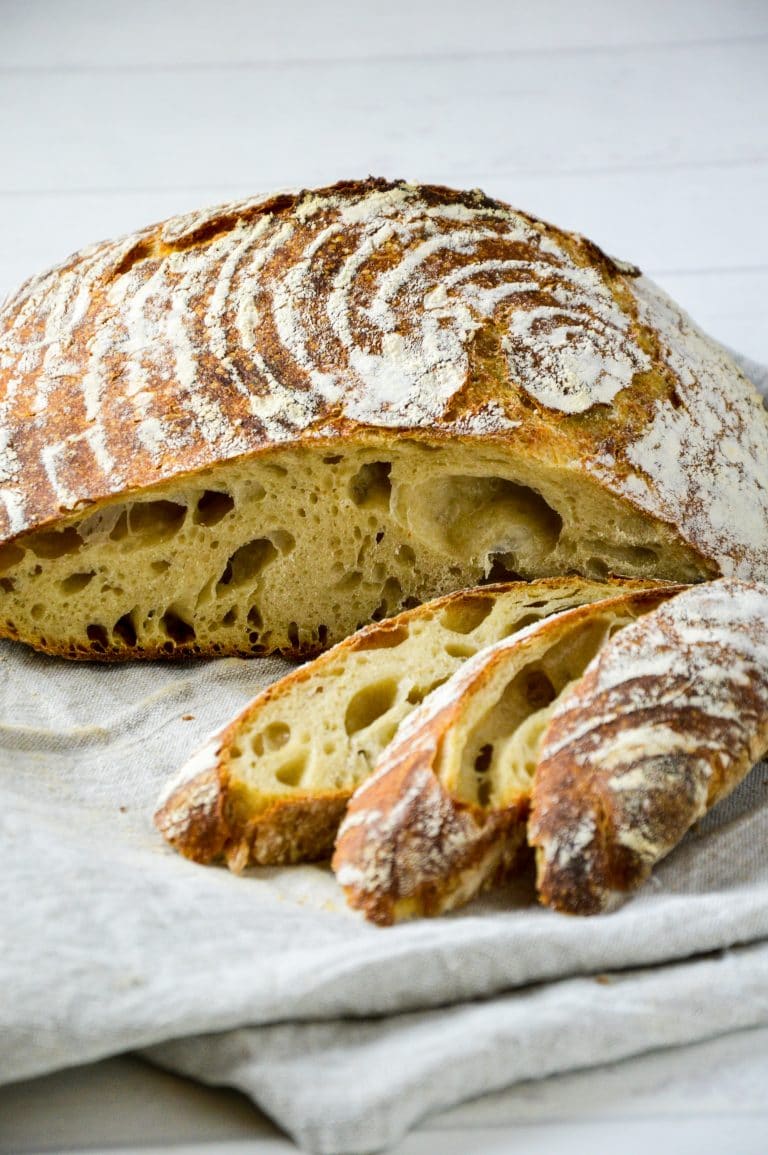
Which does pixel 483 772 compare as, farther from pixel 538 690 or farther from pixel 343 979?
pixel 343 979

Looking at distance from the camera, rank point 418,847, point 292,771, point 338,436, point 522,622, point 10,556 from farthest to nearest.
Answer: point 10,556
point 338,436
point 522,622
point 292,771
point 418,847

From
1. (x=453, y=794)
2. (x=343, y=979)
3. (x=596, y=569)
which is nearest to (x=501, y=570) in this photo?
(x=596, y=569)

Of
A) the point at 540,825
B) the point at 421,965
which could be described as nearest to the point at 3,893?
the point at 421,965

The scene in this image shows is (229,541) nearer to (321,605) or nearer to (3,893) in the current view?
(321,605)

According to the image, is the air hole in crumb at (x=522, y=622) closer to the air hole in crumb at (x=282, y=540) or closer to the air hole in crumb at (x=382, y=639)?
the air hole in crumb at (x=382, y=639)

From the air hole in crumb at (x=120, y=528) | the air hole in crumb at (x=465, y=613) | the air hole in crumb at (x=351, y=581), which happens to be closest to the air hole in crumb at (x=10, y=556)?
the air hole in crumb at (x=120, y=528)

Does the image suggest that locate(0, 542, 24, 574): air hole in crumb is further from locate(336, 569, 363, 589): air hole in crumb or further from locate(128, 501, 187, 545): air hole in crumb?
locate(336, 569, 363, 589): air hole in crumb

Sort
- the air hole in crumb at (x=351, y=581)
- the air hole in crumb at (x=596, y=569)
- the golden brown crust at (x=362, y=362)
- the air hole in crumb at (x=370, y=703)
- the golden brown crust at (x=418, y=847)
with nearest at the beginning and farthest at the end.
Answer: the golden brown crust at (x=418, y=847), the air hole in crumb at (x=370, y=703), the golden brown crust at (x=362, y=362), the air hole in crumb at (x=596, y=569), the air hole in crumb at (x=351, y=581)
